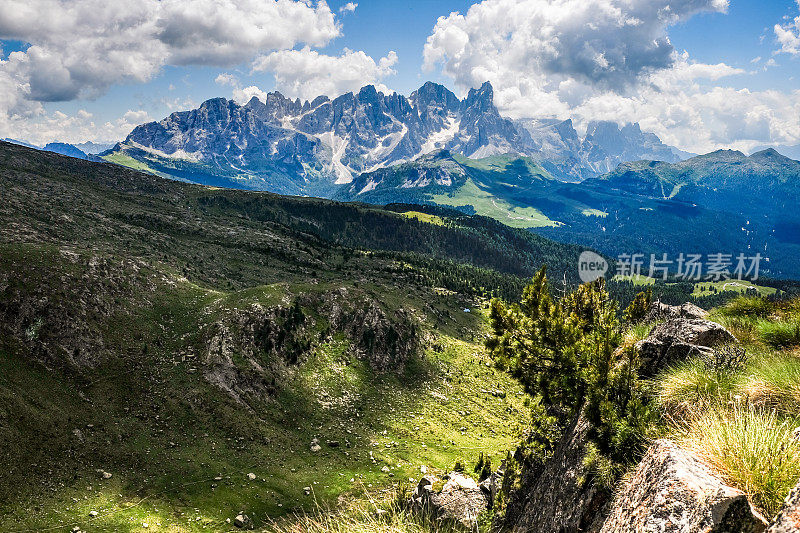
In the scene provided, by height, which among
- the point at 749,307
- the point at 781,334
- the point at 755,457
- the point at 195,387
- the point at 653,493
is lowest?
the point at 195,387

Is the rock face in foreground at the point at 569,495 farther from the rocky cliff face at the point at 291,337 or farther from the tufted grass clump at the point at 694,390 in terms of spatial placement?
the rocky cliff face at the point at 291,337

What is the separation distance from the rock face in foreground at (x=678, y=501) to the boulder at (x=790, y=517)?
1052 mm

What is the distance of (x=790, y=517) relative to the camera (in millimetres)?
4785

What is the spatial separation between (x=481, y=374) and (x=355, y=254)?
272 ft

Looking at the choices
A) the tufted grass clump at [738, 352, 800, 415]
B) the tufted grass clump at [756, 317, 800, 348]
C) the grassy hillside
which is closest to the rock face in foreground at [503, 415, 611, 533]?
the tufted grass clump at [738, 352, 800, 415]

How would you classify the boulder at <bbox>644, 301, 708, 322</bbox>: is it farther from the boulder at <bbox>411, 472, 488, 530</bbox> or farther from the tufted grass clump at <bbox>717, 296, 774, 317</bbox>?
the boulder at <bbox>411, 472, 488, 530</bbox>

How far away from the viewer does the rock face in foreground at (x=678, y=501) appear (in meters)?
5.96

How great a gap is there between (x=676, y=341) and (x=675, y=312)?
9.13 m

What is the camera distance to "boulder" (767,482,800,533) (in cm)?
468

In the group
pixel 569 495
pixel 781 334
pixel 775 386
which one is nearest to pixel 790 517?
pixel 775 386

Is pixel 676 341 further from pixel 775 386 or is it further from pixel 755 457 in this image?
pixel 755 457

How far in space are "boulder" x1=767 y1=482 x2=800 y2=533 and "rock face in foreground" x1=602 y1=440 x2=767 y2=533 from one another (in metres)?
1.05

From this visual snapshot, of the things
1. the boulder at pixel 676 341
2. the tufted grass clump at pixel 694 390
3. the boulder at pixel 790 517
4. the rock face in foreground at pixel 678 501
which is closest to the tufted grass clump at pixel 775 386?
the tufted grass clump at pixel 694 390

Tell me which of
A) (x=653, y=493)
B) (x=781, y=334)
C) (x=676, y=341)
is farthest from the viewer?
(x=676, y=341)
